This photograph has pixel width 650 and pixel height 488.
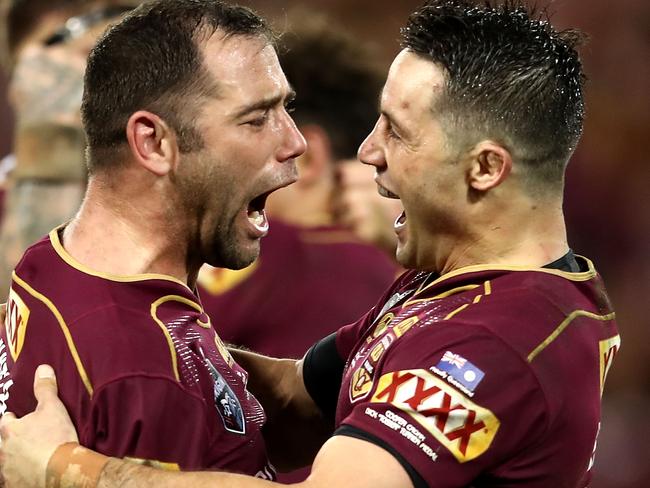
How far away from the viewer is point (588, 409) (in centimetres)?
245

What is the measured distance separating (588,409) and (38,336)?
1.14 metres

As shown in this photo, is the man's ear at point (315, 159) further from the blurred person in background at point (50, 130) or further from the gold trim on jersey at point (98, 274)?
the gold trim on jersey at point (98, 274)

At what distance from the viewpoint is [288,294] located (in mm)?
4301

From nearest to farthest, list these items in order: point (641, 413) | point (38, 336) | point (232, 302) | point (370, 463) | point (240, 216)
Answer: point (370, 463) → point (38, 336) → point (240, 216) → point (232, 302) → point (641, 413)

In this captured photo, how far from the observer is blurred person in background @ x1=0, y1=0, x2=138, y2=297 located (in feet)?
15.2

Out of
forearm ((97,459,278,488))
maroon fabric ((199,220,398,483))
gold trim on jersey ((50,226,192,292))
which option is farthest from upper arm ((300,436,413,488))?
maroon fabric ((199,220,398,483))

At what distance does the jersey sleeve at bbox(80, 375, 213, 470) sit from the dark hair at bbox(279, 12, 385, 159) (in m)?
3.20

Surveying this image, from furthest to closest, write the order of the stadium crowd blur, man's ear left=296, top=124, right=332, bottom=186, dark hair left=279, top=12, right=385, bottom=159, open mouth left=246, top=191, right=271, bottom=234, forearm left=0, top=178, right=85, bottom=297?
the stadium crowd blur < dark hair left=279, top=12, right=385, bottom=159 < man's ear left=296, top=124, right=332, bottom=186 < forearm left=0, top=178, right=85, bottom=297 < open mouth left=246, top=191, right=271, bottom=234

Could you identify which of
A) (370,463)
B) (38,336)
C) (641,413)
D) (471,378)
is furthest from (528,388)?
(641,413)

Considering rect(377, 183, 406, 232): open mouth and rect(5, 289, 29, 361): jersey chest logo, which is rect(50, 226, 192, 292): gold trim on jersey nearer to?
rect(5, 289, 29, 361): jersey chest logo

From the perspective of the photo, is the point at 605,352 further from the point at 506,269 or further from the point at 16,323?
the point at 16,323

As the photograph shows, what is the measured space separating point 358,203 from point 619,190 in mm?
2487

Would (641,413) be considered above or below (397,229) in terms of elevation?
below

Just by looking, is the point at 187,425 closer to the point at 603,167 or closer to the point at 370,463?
the point at 370,463
